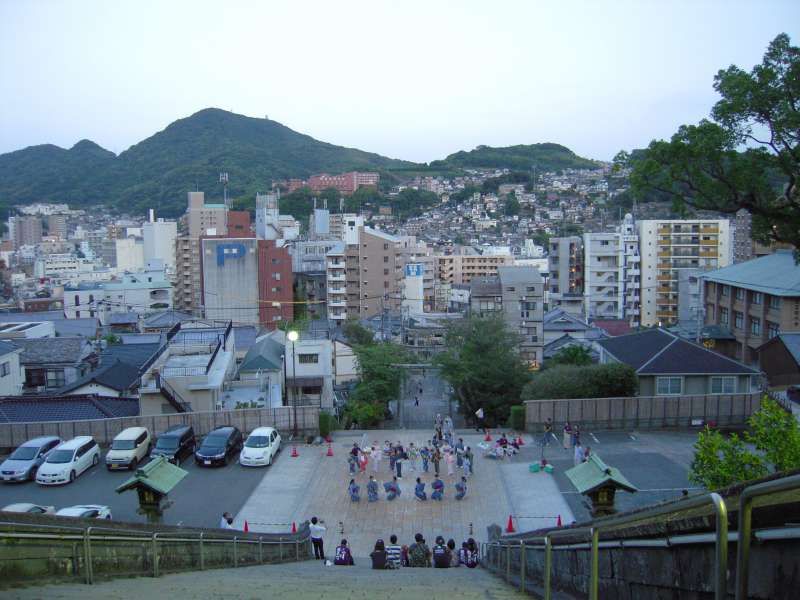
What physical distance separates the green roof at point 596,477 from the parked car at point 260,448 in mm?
10640

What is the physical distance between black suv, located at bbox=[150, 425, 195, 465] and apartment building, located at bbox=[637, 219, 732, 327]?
45.5 m

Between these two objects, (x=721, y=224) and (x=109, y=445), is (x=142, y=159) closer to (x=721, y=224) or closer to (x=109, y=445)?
(x=721, y=224)

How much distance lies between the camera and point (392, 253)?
56.6 metres

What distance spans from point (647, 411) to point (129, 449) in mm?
14361

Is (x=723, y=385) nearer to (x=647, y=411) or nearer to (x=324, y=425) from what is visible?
(x=647, y=411)

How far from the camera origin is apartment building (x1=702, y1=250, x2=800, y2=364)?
30.3m

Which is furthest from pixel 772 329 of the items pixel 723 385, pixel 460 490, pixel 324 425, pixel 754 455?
pixel 754 455

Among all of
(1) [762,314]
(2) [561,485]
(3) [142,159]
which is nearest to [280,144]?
(3) [142,159]

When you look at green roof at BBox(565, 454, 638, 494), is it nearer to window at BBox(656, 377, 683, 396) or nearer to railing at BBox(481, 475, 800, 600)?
railing at BBox(481, 475, 800, 600)

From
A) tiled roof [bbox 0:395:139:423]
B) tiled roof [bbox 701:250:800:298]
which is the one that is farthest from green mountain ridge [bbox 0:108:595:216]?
tiled roof [bbox 0:395:139:423]

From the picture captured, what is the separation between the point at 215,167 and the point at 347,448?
462 ft

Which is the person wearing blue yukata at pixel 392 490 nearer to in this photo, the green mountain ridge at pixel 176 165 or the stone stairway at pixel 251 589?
the stone stairway at pixel 251 589

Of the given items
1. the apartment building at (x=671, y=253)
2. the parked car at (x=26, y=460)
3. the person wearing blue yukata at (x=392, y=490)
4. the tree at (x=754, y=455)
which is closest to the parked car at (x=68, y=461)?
the parked car at (x=26, y=460)

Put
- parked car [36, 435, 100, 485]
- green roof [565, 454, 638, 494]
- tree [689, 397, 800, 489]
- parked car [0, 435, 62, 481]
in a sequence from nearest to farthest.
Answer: green roof [565, 454, 638, 494] → tree [689, 397, 800, 489] → parked car [36, 435, 100, 485] → parked car [0, 435, 62, 481]
